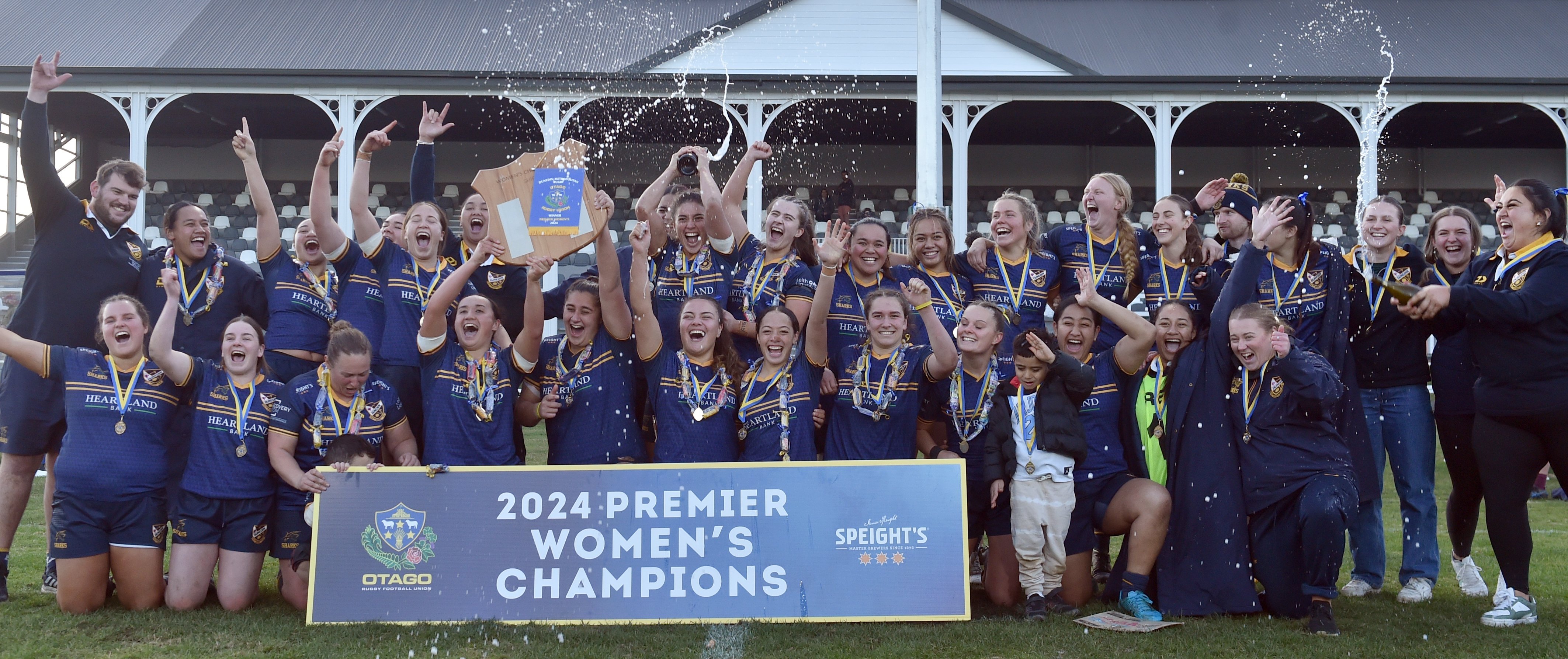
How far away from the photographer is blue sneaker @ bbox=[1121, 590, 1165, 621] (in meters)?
5.27

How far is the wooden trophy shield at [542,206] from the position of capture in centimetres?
549

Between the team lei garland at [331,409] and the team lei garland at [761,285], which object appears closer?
the team lei garland at [331,409]

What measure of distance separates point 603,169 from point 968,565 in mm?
17727

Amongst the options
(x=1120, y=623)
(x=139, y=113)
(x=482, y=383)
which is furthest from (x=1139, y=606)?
(x=139, y=113)

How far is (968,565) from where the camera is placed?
5184mm

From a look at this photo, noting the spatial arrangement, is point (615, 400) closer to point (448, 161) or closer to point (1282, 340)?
point (1282, 340)

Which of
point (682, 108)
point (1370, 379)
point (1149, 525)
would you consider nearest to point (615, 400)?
point (1149, 525)

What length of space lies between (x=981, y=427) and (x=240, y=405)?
360 centimetres

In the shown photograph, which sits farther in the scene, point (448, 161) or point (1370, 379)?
point (448, 161)

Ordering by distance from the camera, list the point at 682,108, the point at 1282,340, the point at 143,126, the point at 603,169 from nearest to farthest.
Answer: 1. the point at 1282,340
2. the point at 143,126
3. the point at 682,108
4. the point at 603,169

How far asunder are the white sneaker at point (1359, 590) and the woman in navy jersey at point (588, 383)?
371cm

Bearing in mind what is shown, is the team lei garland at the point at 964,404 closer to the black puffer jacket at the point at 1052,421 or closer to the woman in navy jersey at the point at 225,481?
the black puffer jacket at the point at 1052,421

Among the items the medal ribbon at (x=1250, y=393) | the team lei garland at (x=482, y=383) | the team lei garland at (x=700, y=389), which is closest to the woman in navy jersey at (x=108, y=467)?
the team lei garland at (x=482, y=383)

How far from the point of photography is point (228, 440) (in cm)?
564
